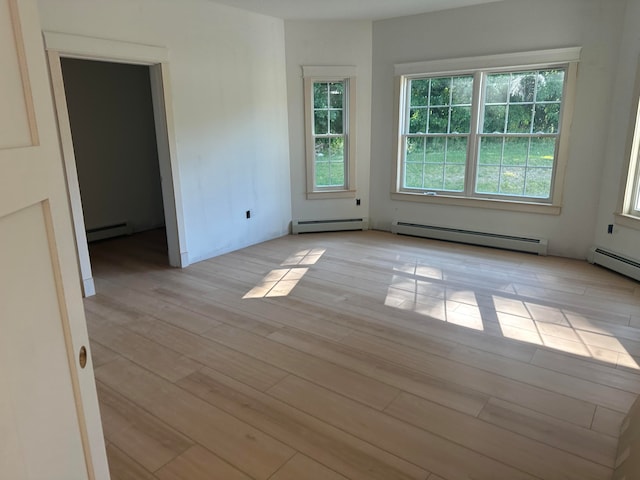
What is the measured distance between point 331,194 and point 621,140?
3465 millimetres

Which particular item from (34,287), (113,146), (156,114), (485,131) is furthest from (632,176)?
(113,146)

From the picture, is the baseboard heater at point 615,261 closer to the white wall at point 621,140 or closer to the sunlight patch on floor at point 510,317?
the white wall at point 621,140

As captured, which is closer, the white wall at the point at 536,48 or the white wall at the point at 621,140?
the white wall at the point at 621,140

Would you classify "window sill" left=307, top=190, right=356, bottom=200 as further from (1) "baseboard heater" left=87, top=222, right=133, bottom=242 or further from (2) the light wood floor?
(1) "baseboard heater" left=87, top=222, right=133, bottom=242

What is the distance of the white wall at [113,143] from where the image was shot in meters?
5.86

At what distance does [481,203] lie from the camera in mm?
5508

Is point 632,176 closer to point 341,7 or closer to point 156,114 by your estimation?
point 341,7

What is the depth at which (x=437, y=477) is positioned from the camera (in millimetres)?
1930

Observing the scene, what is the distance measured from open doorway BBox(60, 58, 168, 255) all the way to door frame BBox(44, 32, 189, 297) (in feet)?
6.49

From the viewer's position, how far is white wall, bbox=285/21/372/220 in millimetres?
5770

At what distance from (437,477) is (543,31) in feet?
15.7

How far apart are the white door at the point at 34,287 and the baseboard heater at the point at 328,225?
17.2ft

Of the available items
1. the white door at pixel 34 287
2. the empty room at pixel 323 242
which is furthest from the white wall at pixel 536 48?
the white door at pixel 34 287

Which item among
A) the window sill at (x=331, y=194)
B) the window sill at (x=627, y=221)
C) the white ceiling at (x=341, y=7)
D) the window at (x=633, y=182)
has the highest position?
the white ceiling at (x=341, y=7)
